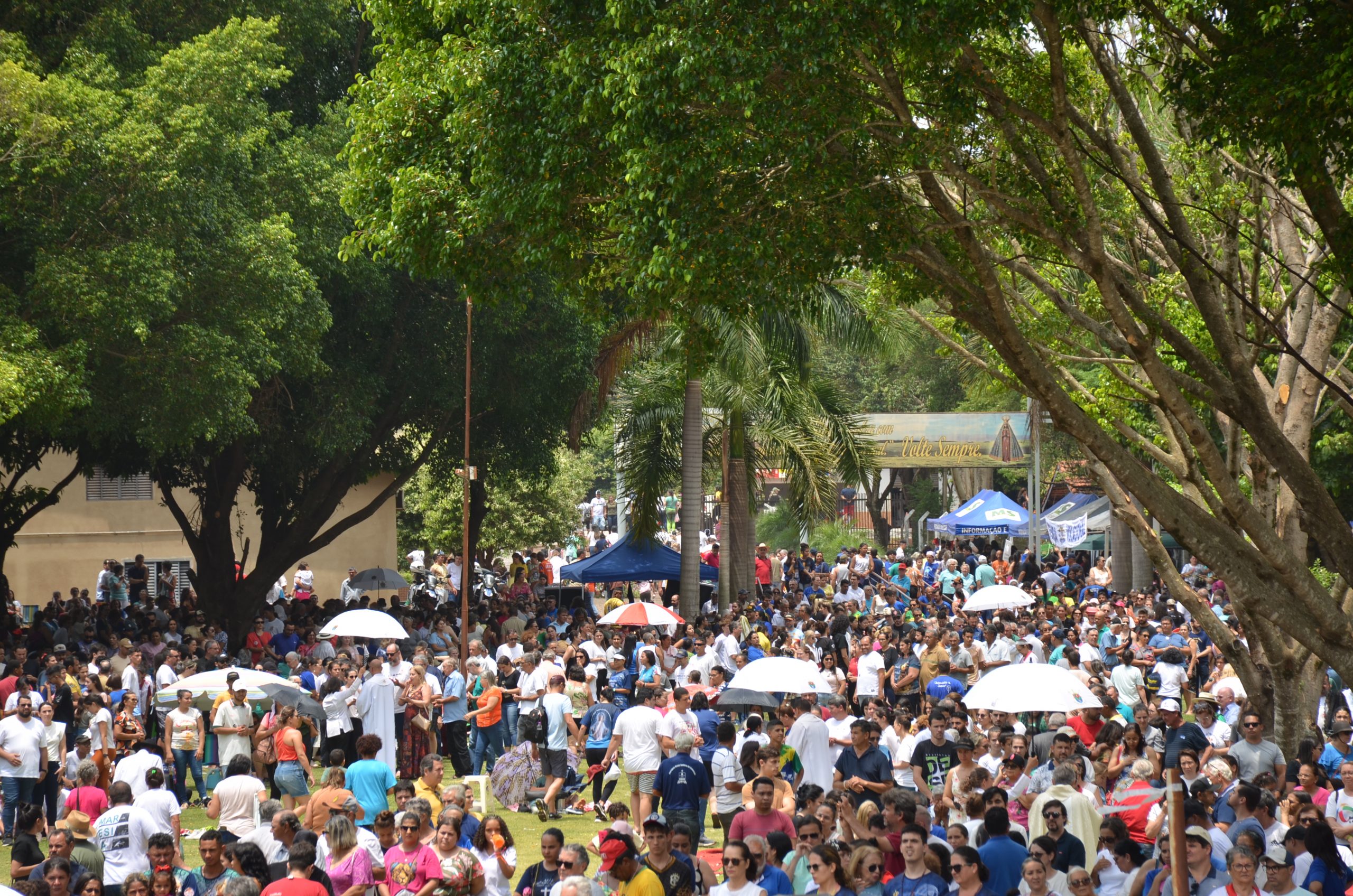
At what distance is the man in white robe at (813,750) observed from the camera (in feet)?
40.7

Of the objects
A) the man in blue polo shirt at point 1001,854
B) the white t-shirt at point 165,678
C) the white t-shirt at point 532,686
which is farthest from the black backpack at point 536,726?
the man in blue polo shirt at point 1001,854

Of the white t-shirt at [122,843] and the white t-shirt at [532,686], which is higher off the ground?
the white t-shirt at [532,686]

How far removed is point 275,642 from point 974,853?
53.6 feet

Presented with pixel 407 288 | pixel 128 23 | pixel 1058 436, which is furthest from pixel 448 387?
pixel 1058 436

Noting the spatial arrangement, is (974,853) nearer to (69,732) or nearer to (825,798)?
A: (825,798)

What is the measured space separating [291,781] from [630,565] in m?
15.9

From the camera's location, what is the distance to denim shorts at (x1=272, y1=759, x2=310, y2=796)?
1244cm

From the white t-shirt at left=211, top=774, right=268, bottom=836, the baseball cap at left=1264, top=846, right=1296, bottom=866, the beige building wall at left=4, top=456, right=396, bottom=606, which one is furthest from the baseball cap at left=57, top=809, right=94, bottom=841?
the beige building wall at left=4, top=456, right=396, bottom=606

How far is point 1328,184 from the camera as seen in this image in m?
9.30

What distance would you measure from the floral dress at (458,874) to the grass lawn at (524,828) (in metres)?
3.65

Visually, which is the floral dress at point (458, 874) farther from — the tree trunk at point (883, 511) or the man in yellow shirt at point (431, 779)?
the tree trunk at point (883, 511)

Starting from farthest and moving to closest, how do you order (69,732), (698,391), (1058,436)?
1. (1058,436)
2. (698,391)
3. (69,732)

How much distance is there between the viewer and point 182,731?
14812 millimetres

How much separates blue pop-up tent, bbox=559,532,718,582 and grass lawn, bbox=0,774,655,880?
472 inches
